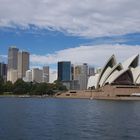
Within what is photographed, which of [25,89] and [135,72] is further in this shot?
[25,89]

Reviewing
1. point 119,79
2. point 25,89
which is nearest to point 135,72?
point 119,79

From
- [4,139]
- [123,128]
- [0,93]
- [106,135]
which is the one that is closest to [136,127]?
[123,128]

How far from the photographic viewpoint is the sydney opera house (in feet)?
365

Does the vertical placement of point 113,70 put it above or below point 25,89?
above

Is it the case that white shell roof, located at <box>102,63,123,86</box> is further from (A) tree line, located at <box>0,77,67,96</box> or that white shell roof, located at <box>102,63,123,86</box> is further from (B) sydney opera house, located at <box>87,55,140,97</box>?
(A) tree line, located at <box>0,77,67,96</box>

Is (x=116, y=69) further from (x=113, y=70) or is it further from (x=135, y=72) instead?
(x=135, y=72)

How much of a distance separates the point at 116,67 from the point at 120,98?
29.9 ft

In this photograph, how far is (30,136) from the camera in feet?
90.2

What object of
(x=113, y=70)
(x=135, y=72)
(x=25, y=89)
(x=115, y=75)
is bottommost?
(x=25, y=89)

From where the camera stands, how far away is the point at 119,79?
376 ft

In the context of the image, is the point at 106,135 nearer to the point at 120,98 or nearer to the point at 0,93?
the point at 120,98

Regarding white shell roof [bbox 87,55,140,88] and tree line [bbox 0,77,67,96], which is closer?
white shell roof [bbox 87,55,140,88]

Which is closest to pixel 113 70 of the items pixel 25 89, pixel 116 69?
pixel 116 69

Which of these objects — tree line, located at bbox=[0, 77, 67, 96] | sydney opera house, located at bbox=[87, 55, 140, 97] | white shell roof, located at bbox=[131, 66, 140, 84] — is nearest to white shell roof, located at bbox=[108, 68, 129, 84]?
sydney opera house, located at bbox=[87, 55, 140, 97]
